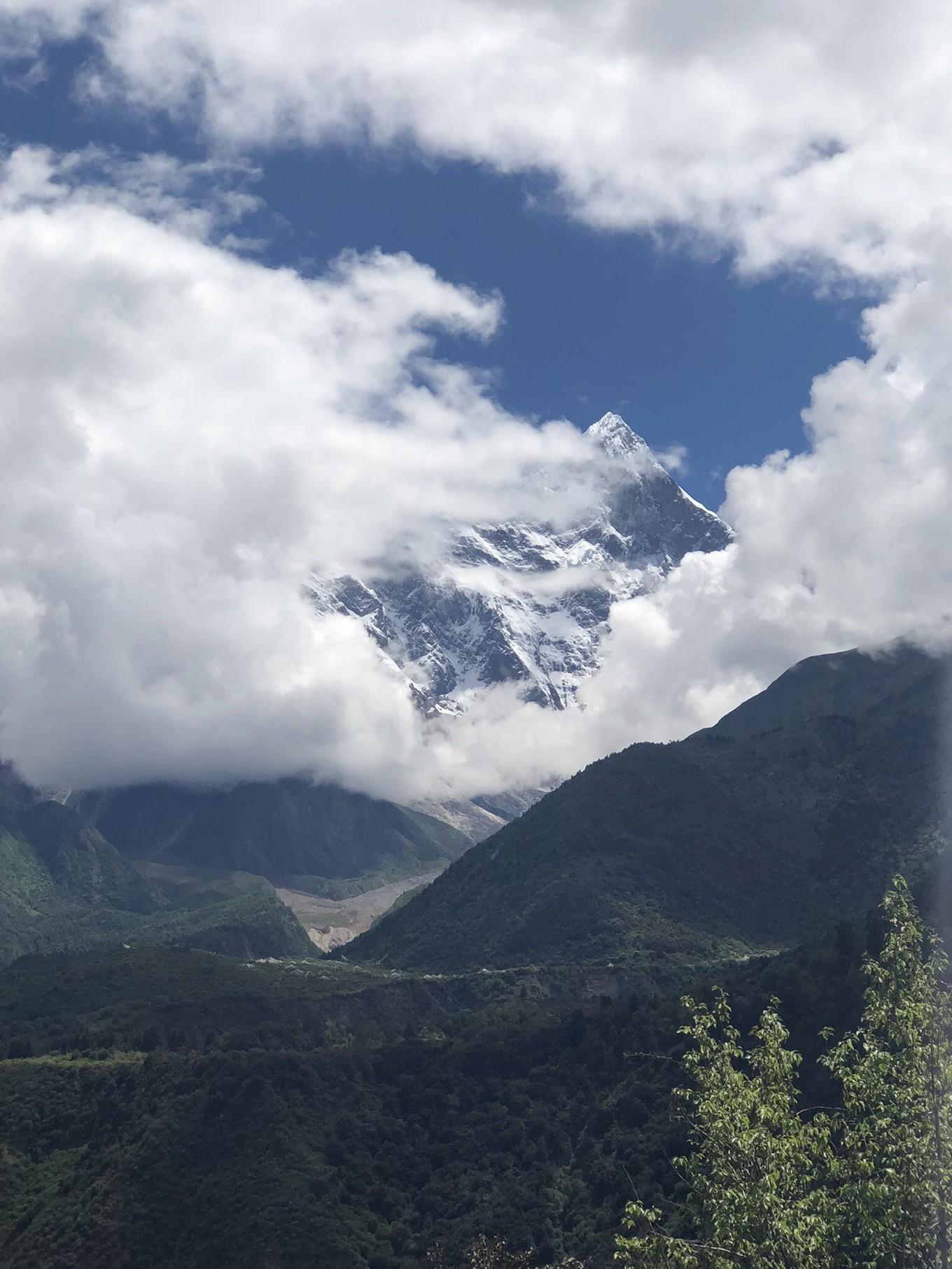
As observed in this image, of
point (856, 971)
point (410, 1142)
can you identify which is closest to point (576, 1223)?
point (410, 1142)

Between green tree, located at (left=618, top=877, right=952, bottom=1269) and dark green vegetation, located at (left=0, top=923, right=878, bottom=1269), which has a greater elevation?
green tree, located at (left=618, top=877, right=952, bottom=1269)

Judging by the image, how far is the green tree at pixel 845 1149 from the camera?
4728 cm

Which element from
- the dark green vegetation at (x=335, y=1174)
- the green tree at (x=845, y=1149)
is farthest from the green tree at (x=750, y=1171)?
the dark green vegetation at (x=335, y=1174)

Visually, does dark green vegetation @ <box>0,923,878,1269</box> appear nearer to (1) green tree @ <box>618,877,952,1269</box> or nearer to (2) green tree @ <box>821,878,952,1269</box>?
(1) green tree @ <box>618,877,952,1269</box>

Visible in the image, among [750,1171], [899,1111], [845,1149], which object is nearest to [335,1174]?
[845,1149]

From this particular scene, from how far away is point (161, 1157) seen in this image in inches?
7190

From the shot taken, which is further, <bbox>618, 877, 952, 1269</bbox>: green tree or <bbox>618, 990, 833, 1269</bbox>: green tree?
<bbox>618, 990, 833, 1269</bbox>: green tree

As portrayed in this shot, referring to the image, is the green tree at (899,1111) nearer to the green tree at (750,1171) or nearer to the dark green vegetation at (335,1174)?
the green tree at (750,1171)

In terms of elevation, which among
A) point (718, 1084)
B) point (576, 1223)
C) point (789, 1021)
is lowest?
point (576, 1223)

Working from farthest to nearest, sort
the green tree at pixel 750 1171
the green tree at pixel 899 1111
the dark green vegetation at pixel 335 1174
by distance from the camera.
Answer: the dark green vegetation at pixel 335 1174
the green tree at pixel 750 1171
the green tree at pixel 899 1111

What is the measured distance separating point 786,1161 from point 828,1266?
380 centimetres

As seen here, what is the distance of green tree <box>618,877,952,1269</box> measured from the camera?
4728 centimetres

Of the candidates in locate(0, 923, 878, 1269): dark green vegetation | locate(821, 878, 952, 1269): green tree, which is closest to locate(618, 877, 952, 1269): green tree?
locate(821, 878, 952, 1269): green tree

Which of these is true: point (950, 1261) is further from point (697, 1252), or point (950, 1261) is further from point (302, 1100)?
point (302, 1100)
